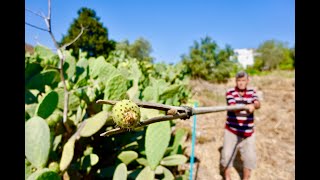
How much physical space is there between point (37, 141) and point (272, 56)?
46853mm

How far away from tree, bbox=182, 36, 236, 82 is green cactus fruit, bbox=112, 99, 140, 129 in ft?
72.1

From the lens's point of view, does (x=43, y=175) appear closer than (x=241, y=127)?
Yes

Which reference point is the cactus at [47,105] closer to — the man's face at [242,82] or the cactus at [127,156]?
the cactus at [127,156]

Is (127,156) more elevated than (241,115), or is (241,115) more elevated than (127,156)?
(241,115)

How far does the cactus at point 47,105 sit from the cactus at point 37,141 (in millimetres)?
153

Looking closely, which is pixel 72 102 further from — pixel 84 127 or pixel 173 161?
pixel 173 161

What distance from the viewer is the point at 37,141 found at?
59.4 inches

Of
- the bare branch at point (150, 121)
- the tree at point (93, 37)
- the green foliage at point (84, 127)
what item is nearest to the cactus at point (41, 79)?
the green foliage at point (84, 127)

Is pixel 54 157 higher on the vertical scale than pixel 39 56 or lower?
lower

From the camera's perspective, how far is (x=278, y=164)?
4.44 meters

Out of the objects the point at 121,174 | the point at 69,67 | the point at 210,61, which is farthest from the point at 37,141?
the point at 210,61
